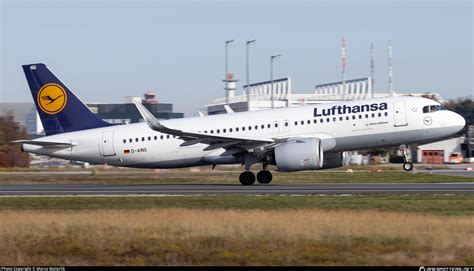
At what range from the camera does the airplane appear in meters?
38.7

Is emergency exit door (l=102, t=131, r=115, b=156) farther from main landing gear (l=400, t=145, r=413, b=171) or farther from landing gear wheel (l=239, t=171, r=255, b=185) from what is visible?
main landing gear (l=400, t=145, r=413, b=171)

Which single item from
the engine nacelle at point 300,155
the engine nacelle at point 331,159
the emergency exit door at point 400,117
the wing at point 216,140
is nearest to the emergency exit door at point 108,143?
the wing at point 216,140

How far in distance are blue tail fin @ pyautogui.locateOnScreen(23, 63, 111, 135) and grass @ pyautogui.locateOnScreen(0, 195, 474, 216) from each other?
11.2m

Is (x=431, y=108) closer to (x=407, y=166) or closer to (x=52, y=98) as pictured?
(x=407, y=166)

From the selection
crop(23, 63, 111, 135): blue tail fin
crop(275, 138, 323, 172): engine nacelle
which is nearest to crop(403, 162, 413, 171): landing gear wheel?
crop(275, 138, 323, 172): engine nacelle

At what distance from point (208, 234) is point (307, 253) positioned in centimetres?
311

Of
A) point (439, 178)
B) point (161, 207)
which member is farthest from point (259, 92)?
point (161, 207)

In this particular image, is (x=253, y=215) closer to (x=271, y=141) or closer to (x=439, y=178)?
(x=271, y=141)

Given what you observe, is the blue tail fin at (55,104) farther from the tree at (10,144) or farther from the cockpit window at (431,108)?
the tree at (10,144)

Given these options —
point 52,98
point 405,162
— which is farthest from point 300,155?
point 52,98

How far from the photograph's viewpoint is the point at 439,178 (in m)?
44.0

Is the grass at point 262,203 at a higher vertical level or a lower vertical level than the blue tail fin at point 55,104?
lower

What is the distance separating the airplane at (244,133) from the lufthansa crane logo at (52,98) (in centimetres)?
5

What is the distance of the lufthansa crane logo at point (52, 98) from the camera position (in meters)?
42.7
